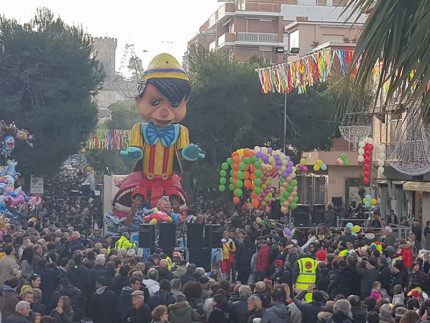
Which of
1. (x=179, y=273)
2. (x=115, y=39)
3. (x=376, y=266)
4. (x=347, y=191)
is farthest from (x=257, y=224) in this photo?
(x=115, y=39)

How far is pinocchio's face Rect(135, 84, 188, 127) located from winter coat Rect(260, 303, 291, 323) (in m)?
16.5

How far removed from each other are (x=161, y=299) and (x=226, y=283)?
2.71 ft

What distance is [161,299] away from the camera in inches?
446

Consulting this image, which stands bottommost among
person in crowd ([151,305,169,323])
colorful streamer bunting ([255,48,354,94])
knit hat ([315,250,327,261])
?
person in crowd ([151,305,169,323])

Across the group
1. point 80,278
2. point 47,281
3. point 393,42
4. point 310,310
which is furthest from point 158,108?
point 393,42

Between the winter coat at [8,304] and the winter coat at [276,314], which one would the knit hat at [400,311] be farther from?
the winter coat at [8,304]

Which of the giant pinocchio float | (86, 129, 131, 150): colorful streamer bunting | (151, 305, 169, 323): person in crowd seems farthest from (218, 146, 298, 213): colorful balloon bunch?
(86, 129, 131, 150): colorful streamer bunting

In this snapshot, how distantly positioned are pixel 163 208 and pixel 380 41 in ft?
60.7

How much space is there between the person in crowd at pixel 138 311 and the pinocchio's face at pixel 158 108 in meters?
15.9

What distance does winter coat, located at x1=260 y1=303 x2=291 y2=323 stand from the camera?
32.6 feet

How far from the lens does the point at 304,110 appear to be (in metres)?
40.3

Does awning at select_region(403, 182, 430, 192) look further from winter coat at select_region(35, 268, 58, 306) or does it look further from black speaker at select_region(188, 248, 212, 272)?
winter coat at select_region(35, 268, 58, 306)

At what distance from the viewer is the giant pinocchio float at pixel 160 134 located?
1035 inches

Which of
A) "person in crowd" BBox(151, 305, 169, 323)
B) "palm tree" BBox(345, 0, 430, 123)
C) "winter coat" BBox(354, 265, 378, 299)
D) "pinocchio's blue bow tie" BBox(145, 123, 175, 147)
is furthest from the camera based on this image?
"pinocchio's blue bow tie" BBox(145, 123, 175, 147)
